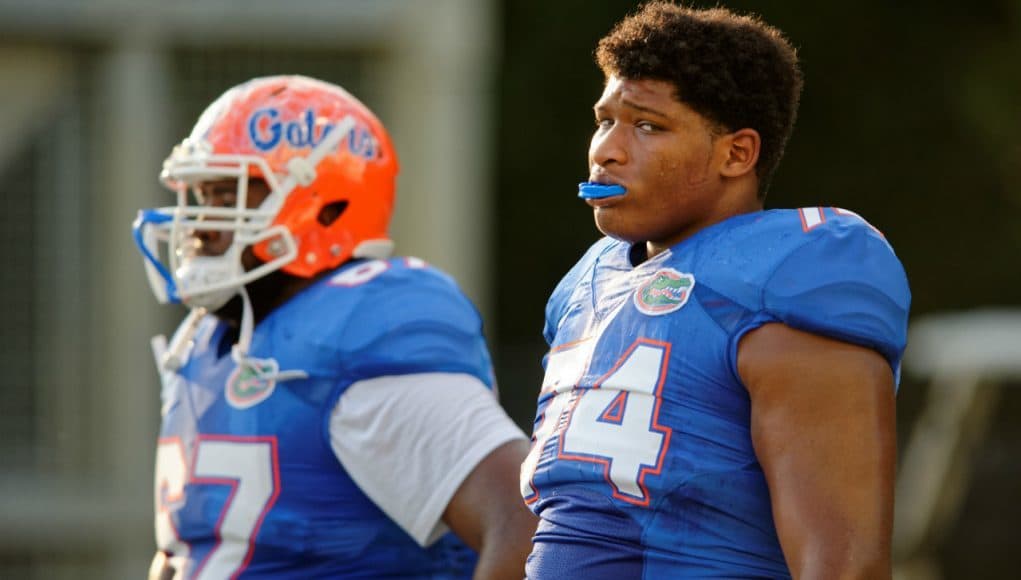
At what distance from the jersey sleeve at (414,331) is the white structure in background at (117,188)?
467cm

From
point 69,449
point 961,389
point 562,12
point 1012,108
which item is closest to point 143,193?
point 69,449

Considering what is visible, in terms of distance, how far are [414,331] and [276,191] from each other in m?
0.46

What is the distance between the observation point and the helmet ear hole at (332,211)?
3.62m

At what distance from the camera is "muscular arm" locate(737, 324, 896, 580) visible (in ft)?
7.22

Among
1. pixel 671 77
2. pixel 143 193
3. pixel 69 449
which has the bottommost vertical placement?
pixel 69 449

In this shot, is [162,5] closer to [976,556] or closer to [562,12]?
[976,556]

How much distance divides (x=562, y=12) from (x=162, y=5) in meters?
5.23

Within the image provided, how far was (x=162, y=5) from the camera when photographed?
323 inches

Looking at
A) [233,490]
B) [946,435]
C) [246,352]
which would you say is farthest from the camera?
[946,435]

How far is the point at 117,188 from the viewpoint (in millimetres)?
8047

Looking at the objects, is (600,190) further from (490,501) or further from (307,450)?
(307,450)

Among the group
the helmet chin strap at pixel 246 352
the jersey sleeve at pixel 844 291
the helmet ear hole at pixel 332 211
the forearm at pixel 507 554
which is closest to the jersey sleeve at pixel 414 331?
the helmet chin strap at pixel 246 352

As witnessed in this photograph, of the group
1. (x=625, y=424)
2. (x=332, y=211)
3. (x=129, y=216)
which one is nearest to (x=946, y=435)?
(x=129, y=216)

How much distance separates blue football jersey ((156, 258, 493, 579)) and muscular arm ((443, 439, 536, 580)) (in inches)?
7.3
